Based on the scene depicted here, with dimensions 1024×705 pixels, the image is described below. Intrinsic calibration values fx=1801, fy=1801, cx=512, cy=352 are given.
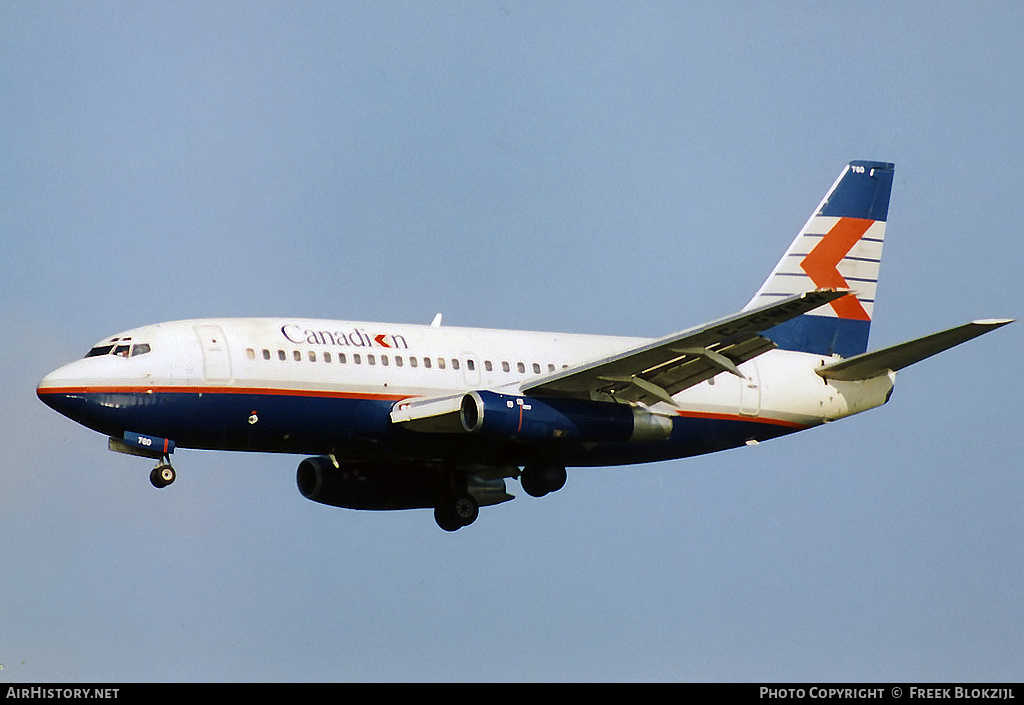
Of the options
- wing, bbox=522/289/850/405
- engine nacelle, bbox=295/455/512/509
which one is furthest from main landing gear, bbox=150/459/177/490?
wing, bbox=522/289/850/405

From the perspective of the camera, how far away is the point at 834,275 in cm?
5747

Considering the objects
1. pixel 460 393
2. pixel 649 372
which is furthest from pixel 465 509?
pixel 649 372

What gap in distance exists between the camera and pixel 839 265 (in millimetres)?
57688

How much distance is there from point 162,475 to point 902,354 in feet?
68.2

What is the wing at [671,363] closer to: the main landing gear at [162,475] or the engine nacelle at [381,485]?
the engine nacelle at [381,485]

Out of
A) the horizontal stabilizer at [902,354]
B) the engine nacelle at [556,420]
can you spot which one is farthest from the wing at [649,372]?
the horizontal stabilizer at [902,354]

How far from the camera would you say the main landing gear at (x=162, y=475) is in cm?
4709

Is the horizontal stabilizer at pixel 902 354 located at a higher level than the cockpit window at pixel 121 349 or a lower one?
higher

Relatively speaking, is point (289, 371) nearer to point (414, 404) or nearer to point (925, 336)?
point (414, 404)

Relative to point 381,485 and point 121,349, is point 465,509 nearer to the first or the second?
point 381,485

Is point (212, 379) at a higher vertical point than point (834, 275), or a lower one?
lower
